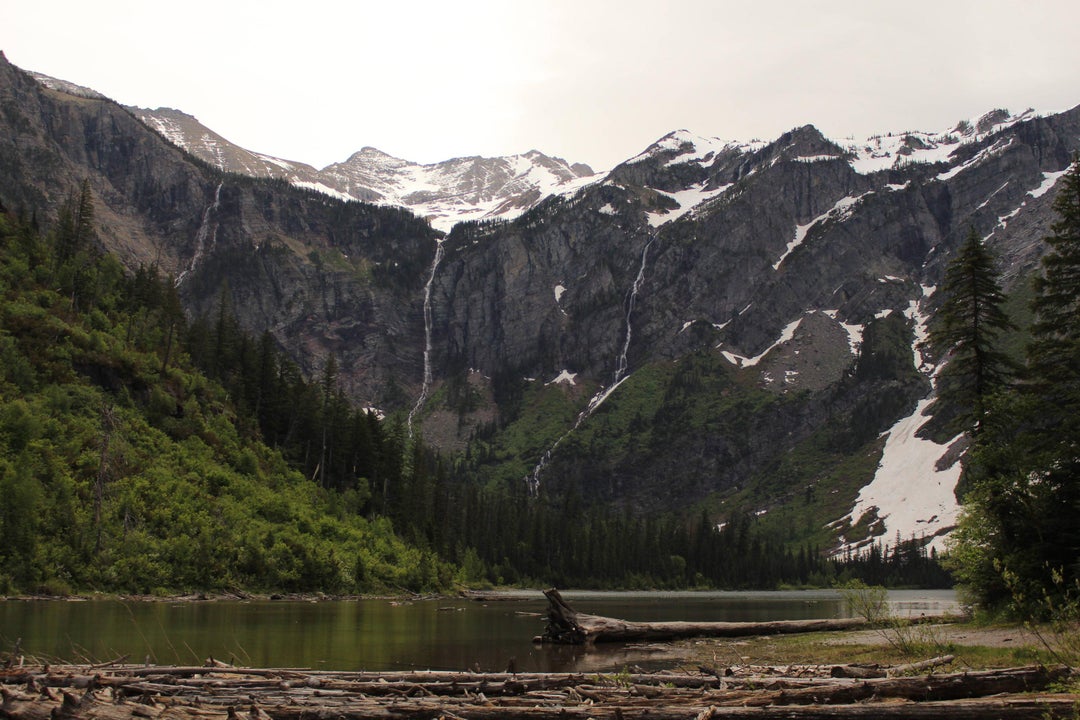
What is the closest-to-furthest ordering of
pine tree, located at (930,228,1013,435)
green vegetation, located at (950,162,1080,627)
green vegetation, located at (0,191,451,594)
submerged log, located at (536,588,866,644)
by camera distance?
green vegetation, located at (950,162,1080,627) → submerged log, located at (536,588,866,644) → pine tree, located at (930,228,1013,435) → green vegetation, located at (0,191,451,594)

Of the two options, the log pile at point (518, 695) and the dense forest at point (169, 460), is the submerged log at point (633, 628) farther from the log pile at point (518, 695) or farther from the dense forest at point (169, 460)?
the dense forest at point (169, 460)

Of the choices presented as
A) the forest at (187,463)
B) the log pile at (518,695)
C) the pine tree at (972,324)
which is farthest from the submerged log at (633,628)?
the log pile at (518,695)

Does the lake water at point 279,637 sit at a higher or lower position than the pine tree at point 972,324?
lower

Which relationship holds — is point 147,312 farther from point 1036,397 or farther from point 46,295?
point 1036,397

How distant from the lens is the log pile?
15.1 meters

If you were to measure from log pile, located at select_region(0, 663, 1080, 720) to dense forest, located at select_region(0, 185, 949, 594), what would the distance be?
4146cm

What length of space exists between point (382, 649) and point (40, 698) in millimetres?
17576

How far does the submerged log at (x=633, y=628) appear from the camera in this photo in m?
39.7

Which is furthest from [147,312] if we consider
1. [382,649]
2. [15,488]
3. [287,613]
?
[382,649]

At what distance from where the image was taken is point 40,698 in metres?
17.1

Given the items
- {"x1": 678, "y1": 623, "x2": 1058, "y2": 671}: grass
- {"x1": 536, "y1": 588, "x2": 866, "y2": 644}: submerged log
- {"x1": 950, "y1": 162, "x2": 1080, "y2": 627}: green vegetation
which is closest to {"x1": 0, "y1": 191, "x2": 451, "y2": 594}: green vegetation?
{"x1": 536, "y1": 588, "x2": 866, "y2": 644}: submerged log

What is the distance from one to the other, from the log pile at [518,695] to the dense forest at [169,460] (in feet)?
136

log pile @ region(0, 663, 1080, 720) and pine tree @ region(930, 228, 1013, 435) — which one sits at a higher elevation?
pine tree @ region(930, 228, 1013, 435)

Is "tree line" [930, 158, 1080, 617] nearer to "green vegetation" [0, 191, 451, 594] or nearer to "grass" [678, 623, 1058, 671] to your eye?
"grass" [678, 623, 1058, 671]
